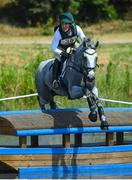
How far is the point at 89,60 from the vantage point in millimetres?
11508

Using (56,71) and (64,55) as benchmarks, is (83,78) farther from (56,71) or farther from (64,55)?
(56,71)

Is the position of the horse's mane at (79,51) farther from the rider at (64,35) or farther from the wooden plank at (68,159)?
the wooden plank at (68,159)

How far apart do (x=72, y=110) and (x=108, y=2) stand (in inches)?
902

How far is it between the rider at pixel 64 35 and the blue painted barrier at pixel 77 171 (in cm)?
176

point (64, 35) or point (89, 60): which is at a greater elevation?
point (64, 35)

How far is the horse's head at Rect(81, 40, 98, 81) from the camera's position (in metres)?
11.5

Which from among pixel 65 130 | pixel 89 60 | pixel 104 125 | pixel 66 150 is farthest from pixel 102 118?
pixel 89 60

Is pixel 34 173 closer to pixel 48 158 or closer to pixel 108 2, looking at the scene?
pixel 48 158

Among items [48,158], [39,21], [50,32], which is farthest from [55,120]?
[39,21]

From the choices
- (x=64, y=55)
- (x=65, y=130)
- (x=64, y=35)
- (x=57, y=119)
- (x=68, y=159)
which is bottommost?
(x=68, y=159)

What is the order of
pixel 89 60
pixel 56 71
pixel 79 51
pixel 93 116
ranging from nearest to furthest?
pixel 89 60
pixel 93 116
pixel 79 51
pixel 56 71

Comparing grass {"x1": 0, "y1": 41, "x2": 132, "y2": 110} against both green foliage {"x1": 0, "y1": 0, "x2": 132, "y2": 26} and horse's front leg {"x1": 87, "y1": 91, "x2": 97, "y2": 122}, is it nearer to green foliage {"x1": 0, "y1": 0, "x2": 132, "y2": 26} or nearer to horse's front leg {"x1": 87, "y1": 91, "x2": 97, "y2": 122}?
horse's front leg {"x1": 87, "y1": 91, "x2": 97, "y2": 122}

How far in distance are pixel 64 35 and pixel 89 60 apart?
1153 millimetres

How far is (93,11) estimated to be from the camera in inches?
1372
